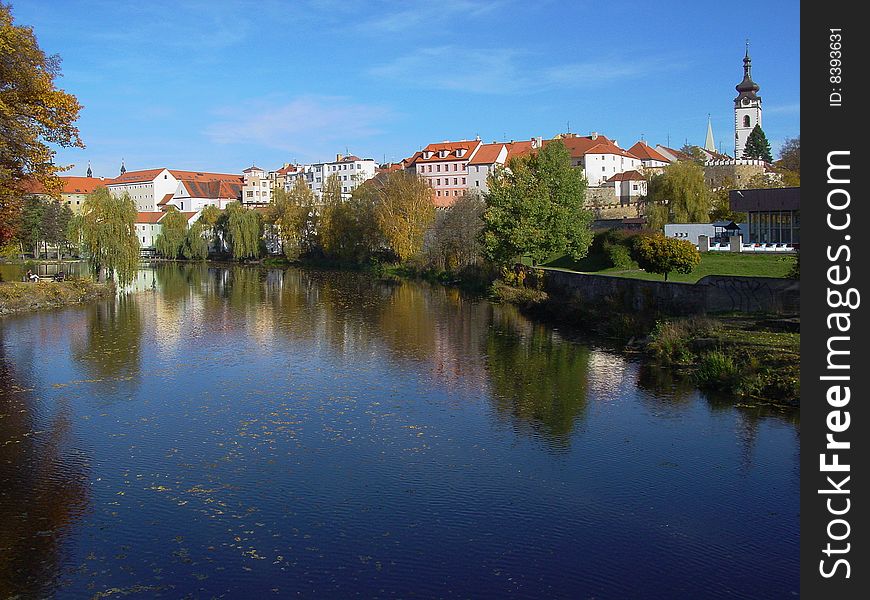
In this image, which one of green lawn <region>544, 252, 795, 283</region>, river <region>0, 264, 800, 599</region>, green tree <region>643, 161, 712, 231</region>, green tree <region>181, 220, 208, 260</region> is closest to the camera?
river <region>0, 264, 800, 599</region>

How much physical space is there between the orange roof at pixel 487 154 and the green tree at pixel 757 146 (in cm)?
3805

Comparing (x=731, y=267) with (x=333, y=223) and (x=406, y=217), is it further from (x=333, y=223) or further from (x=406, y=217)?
(x=333, y=223)

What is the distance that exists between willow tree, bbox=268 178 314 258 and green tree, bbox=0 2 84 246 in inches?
1716

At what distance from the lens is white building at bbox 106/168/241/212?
121938mm

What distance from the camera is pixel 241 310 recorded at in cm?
3544

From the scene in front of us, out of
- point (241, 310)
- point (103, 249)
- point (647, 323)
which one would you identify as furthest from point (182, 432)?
point (103, 249)

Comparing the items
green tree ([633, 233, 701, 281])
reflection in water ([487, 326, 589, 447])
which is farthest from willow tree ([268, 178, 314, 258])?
green tree ([633, 233, 701, 281])

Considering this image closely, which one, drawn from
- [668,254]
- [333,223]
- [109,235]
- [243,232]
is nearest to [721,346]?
A: [668,254]

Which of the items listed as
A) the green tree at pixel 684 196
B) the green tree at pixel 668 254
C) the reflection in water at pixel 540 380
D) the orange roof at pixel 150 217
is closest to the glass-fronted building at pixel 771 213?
the green tree at pixel 684 196

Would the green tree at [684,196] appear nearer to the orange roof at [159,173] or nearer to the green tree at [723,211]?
the green tree at [723,211]

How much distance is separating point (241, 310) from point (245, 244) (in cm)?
4014

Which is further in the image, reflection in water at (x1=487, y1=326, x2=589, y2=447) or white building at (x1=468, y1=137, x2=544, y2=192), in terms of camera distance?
white building at (x1=468, y1=137, x2=544, y2=192)

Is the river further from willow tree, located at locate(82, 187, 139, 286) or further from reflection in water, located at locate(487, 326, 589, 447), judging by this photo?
willow tree, located at locate(82, 187, 139, 286)

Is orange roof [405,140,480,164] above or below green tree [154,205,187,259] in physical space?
above
